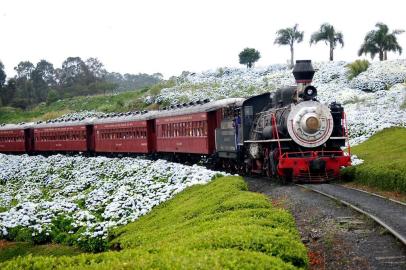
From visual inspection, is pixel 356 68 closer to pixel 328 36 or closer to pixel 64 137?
pixel 328 36

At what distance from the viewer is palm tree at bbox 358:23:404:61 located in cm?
7125

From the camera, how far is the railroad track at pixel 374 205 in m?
12.2

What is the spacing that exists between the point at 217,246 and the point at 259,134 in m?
13.9

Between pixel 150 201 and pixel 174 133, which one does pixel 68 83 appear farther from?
pixel 150 201

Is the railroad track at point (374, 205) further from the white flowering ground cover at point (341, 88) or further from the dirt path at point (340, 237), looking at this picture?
the white flowering ground cover at point (341, 88)

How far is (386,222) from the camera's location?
499 inches

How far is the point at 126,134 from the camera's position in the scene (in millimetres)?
43000

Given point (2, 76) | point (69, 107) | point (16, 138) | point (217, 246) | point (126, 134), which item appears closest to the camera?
point (217, 246)

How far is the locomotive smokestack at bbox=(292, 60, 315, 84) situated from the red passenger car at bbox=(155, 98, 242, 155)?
627cm

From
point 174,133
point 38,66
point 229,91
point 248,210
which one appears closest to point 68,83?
point 38,66

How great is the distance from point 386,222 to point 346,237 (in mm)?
1600

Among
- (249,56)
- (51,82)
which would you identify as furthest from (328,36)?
(51,82)

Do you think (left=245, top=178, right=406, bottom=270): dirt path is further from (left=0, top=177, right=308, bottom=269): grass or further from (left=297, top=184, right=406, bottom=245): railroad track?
(left=0, top=177, right=308, bottom=269): grass

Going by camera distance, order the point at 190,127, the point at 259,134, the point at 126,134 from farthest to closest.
A: the point at 126,134 → the point at 190,127 → the point at 259,134
